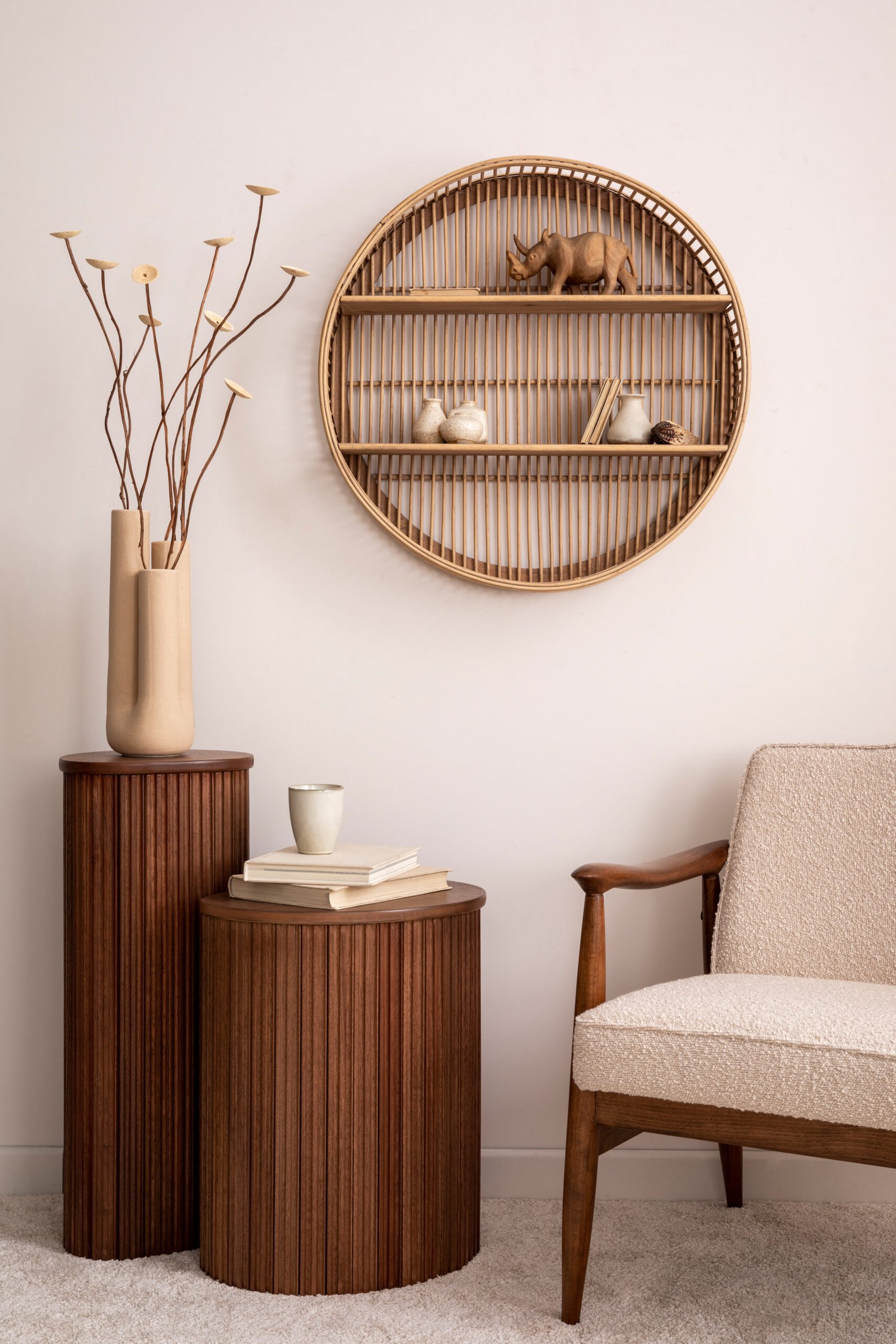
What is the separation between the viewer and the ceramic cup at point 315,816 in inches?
65.2

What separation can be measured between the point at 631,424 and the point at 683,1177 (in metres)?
1.38

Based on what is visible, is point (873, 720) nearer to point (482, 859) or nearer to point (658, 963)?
point (658, 963)

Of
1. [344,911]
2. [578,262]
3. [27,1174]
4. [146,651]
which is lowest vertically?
[27,1174]

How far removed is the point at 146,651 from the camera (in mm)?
1737

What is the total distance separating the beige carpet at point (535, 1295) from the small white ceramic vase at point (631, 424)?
4.51 ft

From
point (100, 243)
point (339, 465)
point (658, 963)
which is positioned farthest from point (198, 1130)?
point (100, 243)

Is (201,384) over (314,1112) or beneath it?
over

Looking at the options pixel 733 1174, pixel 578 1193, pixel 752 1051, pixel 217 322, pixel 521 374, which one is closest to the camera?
pixel 752 1051

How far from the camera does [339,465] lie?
198 centimetres

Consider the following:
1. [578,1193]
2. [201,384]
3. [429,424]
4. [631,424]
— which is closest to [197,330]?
[201,384]

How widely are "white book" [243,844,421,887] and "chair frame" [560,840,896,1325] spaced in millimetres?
288

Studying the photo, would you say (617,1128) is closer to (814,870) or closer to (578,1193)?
(578,1193)

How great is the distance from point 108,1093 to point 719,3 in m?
2.22

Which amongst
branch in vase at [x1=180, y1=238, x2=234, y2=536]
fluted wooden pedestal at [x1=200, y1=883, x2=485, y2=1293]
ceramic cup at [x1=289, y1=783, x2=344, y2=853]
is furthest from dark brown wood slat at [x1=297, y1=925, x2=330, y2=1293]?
branch in vase at [x1=180, y1=238, x2=234, y2=536]
